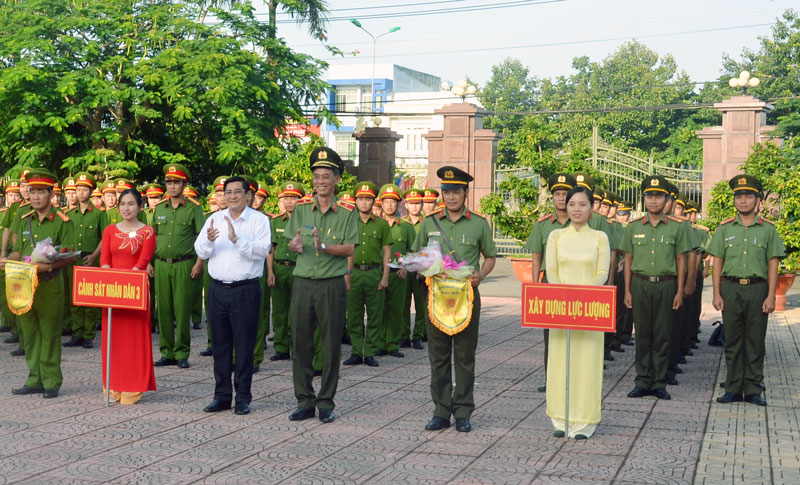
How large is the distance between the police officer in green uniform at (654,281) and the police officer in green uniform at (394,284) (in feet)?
9.87

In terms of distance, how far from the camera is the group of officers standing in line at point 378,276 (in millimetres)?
7484

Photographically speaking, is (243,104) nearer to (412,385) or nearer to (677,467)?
(412,385)

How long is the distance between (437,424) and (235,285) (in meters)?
1.95

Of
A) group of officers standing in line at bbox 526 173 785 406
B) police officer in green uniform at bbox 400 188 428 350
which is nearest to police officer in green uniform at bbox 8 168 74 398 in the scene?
group of officers standing in line at bbox 526 173 785 406

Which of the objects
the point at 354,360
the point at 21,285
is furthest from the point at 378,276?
the point at 21,285

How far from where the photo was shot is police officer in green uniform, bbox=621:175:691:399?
28.9 ft

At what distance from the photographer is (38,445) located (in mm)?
6504

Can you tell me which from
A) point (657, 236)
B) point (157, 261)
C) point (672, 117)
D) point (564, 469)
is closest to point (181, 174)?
point (157, 261)

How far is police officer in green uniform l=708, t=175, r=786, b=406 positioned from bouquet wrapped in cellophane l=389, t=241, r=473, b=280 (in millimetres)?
2931

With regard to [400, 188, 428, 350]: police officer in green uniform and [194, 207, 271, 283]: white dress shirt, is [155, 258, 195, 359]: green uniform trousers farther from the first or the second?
[400, 188, 428, 350]: police officer in green uniform

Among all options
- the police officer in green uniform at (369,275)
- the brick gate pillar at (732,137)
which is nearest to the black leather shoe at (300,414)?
the police officer in green uniform at (369,275)

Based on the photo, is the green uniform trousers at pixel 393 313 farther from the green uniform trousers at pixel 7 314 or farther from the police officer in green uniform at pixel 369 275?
the green uniform trousers at pixel 7 314

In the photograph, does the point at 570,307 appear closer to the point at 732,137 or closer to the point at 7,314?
the point at 7,314

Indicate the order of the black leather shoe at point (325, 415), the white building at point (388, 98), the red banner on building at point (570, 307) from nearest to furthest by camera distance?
the red banner on building at point (570, 307) < the black leather shoe at point (325, 415) < the white building at point (388, 98)
